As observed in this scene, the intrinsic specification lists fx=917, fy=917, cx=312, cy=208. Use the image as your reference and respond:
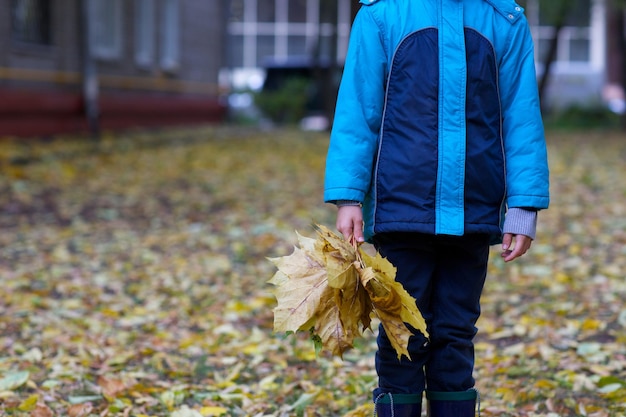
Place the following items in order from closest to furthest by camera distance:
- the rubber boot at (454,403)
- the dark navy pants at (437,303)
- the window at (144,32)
→ the dark navy pants at (437,303) → the rubber boot at (454,403) → the window at (144,32)

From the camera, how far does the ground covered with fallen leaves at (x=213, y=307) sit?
4012 mm

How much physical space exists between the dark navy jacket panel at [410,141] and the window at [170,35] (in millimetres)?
20291

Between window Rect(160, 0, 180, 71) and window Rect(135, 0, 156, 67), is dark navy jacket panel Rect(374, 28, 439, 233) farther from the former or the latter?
window Rect(160, 0, 180, 71)

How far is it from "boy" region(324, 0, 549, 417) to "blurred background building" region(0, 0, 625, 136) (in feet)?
15.1

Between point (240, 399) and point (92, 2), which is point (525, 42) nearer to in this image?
point (240, 399)

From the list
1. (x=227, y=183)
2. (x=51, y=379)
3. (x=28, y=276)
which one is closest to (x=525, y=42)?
(x=51, y=379)

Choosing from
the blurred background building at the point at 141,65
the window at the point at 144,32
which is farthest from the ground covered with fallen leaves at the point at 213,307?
the window at the point at 144,32

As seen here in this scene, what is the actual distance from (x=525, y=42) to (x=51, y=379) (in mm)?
2639

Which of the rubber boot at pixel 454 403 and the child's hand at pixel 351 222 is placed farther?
the rubber boot at pixel 454 403

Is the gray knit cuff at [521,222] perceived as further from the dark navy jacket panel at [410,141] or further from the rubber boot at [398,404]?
the rubber boot at [398,404]

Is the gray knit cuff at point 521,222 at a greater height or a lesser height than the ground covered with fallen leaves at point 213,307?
greater

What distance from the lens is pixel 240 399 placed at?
4016 millimetres

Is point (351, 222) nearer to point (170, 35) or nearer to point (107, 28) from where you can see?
point (107, 28)

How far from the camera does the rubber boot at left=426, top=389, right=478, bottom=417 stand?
122 inches
